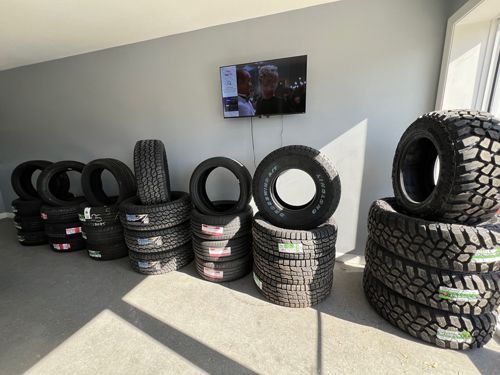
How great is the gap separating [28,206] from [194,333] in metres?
2.98

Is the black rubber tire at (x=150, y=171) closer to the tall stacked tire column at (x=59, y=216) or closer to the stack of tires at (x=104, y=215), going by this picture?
the stack of tires at (x=104, y=215)

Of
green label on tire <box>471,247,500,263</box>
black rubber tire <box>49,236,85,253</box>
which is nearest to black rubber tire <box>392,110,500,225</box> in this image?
green label on tire <box>471,247,500,263</box>

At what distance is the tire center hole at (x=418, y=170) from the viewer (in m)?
1.56

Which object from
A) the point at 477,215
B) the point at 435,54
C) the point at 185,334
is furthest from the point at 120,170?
the point at 435,54

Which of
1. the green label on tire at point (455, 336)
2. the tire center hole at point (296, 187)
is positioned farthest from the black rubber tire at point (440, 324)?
the tire center hole at point (296, 187)

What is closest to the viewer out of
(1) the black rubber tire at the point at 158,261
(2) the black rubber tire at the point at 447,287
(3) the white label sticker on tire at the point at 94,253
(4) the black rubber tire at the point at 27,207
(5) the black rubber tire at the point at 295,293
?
(2) the black rubber tire at the point at 447,287

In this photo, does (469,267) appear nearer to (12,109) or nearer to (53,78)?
(53,78)

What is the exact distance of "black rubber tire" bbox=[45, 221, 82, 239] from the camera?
2635 millimetres

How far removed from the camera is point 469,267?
47.4 inches

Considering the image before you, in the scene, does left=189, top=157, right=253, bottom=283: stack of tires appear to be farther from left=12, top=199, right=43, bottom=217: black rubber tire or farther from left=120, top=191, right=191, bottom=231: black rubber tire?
left=12, top=199, right=43, bottom=217: black rubber tire

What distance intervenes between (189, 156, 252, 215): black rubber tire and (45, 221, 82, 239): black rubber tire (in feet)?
5.62

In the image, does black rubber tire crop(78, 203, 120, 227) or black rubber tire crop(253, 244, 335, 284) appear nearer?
black rubber tire crop(253, 244, 335, 284)

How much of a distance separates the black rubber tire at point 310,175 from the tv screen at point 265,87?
574mm

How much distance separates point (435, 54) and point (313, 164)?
1373 mm
